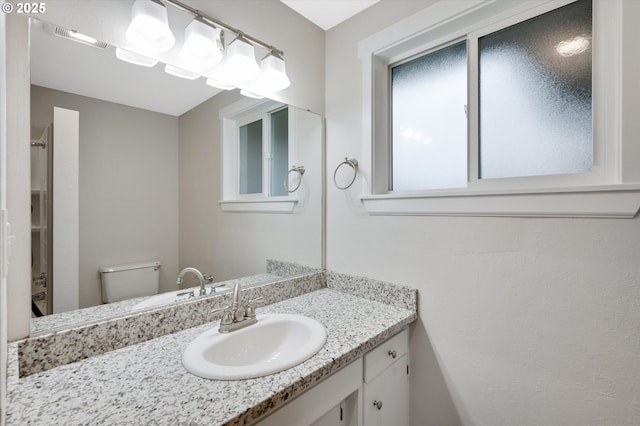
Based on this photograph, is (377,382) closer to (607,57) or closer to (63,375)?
(63,375)

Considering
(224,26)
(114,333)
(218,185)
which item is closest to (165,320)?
(114,333)

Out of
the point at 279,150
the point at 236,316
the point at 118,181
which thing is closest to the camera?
the point at 118,181

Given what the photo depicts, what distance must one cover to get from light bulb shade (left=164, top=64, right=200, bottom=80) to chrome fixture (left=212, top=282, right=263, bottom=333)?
0.88 meters

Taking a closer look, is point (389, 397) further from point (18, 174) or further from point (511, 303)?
point (18, 174)

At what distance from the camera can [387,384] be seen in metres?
1.24

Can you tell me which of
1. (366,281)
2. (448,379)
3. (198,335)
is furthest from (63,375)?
(448,379)

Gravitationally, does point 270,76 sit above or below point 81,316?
above

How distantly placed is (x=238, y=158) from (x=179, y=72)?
43cm

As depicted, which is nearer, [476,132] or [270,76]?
[476,132]

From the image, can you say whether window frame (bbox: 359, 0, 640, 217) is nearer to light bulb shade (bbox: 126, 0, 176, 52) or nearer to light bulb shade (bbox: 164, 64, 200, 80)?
light bulb shade (bbox: 164, 64, 200, 80)

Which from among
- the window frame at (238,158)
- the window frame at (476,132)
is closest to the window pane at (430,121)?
the window frame at (476,132)

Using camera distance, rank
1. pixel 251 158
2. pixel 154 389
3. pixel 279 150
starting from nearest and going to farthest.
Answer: pixel 154 389 < pixel 251 158 < pixel 279 150

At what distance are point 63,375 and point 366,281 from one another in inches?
47.5

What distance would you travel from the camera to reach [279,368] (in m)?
0.88
